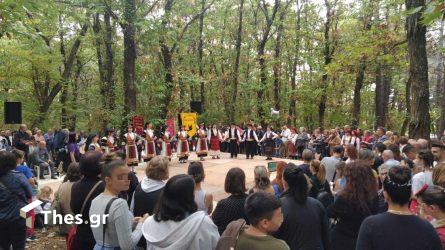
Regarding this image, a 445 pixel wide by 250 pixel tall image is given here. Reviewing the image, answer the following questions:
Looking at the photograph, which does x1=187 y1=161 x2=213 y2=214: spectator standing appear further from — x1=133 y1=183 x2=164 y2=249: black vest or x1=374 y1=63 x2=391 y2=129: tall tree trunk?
x1=374 y1=63 x2=391 y2=129: tall tree trunk

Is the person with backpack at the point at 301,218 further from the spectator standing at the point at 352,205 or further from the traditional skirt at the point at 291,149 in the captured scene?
the traditional skirt at the point at 291,149

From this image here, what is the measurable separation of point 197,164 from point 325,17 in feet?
78.1

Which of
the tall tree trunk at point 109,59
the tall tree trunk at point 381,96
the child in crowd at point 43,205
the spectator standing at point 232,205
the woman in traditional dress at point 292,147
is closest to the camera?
the spectator standing at point 232,205

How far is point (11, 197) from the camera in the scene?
4.65 m

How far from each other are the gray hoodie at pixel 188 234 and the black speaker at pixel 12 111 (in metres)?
15.1

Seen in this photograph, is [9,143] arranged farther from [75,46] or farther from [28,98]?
[28,98]

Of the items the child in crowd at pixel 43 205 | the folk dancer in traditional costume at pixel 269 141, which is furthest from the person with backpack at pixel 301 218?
the folk dancer in traditional costume at pixel 269 141

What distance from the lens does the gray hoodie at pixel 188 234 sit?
9.43 feet

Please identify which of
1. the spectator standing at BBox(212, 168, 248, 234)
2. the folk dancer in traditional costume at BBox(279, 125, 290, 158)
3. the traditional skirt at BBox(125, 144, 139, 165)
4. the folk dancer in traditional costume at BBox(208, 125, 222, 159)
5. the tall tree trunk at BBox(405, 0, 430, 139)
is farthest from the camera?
the folk dancer in traditional costume at BBox(279, 125, 290, 158)

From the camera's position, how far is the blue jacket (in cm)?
460

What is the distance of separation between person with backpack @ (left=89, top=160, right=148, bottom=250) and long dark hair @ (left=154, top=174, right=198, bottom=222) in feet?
1.40

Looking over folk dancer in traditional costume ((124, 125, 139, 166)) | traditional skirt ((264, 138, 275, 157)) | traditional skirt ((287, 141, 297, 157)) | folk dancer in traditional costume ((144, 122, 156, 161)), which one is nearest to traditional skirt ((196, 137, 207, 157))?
folk dancer in traditional costume ((144, 122, 156, 161))

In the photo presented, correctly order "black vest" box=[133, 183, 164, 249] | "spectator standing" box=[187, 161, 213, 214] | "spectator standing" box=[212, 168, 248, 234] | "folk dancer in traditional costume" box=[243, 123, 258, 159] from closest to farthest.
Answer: "spectator standing" box=[212, 168, 248, 234], "black vest" box=[133, 183, 164, 249], "spectator standing" box=[187, 161, 213, 214], "folk dancer in traditional costume" box=[243, 123, 258, 159]

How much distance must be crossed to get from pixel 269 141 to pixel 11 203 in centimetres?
1617
